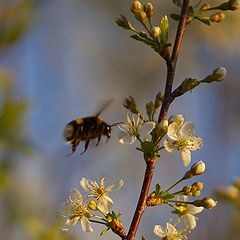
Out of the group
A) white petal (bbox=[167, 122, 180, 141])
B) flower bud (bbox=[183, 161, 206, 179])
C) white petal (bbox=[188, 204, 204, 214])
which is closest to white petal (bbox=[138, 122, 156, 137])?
white petal (bbox=[167, 122, 180, 141])

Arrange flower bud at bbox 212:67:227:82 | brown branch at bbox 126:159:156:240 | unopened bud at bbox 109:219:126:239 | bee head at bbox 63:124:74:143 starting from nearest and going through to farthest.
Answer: brown branch at bbox 126:159:156:240, unopened bud at bbox 109:219:126:239, flower bud at bbox 212:67:227:82, bee head at bbox 63:124:74:143

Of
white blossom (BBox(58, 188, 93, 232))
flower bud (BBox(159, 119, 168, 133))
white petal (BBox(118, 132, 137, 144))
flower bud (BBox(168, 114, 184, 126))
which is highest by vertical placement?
flower bud (BBox(168, 114, 184, 126))

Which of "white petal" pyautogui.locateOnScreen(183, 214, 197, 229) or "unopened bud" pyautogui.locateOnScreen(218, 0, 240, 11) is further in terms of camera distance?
"unopened bud" pyautogui.locateOnScreen(218, 0, 240, 11)

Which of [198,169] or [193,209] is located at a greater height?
[198,169]

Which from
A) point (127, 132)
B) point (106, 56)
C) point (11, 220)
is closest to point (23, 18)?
point (11, 220)

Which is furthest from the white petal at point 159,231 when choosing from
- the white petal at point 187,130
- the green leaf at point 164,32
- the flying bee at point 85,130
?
the green leaf at point 164,32

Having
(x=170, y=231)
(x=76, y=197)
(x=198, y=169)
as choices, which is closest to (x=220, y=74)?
(x=198, y=169)

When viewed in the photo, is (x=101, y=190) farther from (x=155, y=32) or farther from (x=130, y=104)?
(x=155, y=32)

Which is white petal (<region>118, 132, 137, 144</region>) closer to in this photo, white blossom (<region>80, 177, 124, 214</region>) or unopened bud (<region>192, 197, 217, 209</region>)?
white blossom (<region>80, 177, 124, 214</region>)
